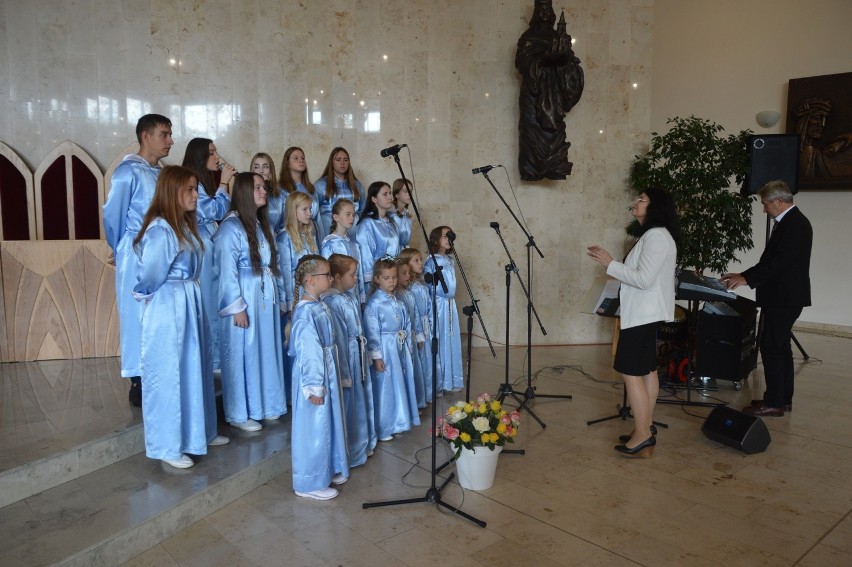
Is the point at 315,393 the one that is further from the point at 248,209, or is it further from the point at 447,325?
the point at 447,325

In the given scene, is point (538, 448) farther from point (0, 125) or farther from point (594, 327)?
point (0, 125)

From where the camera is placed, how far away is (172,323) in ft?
11.4

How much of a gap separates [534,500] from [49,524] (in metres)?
2.48

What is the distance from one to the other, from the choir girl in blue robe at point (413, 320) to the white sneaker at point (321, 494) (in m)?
1.40

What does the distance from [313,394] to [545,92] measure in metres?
5.09

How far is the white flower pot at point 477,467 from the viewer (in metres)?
3.58

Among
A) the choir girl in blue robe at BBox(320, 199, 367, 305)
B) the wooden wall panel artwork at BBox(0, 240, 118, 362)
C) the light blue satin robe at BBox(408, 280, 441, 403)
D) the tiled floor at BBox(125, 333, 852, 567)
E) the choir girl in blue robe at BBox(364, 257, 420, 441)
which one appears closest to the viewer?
the tiled floor at BBox(125, 333, 852, 567)

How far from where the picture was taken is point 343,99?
277 inches

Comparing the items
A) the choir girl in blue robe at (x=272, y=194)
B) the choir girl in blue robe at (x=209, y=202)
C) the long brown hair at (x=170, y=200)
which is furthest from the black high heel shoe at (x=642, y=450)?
the long brown hair at (x=170, y=200)

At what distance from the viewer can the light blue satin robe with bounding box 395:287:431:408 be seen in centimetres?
481

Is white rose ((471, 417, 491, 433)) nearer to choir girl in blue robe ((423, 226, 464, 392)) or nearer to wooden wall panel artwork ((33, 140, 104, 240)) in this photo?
choir girl in blue robe ((423, 226, 464, 392))

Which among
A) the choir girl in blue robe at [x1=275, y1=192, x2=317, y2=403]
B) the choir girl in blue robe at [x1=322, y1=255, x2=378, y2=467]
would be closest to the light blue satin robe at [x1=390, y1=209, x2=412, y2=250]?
the choir girl in blue robe at [x1=275, y1=192, x2=317, y2=403]

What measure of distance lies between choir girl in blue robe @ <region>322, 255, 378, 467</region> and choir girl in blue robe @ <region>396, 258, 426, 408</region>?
71 centimetres

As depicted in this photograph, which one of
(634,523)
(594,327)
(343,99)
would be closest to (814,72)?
(594,327)
